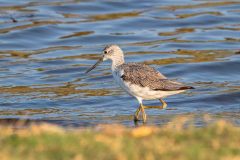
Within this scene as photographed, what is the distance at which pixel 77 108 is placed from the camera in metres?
14.1

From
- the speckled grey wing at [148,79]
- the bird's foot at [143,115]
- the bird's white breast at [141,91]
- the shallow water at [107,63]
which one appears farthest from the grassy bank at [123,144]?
the shallow water at [107,63]

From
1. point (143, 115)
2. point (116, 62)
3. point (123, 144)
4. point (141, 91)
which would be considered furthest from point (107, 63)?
point (123, 144)

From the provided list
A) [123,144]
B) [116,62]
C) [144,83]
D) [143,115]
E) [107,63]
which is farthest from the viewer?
[107,63]

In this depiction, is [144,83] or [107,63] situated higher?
[144,83]

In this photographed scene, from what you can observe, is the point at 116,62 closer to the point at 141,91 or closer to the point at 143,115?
the point at 141,91

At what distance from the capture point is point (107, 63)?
18.7m

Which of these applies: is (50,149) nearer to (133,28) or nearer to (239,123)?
(239,123)

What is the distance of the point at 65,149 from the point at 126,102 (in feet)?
25.7

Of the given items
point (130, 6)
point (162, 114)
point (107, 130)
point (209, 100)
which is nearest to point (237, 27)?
point (130, 6)

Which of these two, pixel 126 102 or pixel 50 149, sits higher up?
pixel 50 149

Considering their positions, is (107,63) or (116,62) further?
(107,63)

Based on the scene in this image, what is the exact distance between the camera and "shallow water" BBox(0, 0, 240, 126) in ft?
46.2

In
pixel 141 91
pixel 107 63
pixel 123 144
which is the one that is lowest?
pixel 107 63

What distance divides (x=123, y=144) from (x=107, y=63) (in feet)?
38.6
